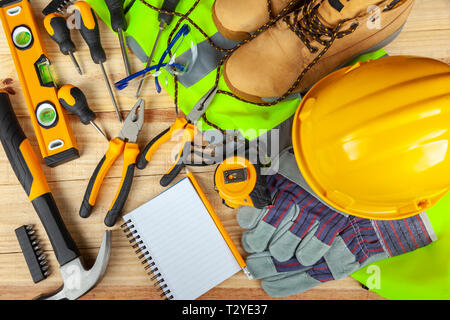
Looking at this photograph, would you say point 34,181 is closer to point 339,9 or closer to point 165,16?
point 165,16

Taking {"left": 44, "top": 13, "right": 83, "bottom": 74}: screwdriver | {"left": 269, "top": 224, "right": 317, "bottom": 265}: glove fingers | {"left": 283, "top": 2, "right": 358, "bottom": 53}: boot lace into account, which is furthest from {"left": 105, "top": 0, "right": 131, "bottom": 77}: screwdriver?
{"left": 269, "top": 224, "right": 317, "bottom": 265}: glove fingers

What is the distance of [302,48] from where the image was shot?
26.7 inches

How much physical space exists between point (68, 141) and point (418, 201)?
714mm

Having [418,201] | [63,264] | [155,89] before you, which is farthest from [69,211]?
[418,201]

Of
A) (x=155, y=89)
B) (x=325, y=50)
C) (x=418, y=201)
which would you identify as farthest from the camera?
(x=155, y=89)

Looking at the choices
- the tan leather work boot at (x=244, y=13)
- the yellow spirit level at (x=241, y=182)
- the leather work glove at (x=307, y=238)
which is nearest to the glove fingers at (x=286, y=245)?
the leather work glove at (x=307, y=238)

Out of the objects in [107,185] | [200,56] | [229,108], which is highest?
[200,56]

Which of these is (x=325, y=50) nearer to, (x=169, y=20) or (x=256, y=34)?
(x=256, y=34)

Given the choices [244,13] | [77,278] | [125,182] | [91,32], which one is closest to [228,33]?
[244,13]

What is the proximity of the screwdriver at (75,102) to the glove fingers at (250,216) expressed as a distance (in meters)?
0.40

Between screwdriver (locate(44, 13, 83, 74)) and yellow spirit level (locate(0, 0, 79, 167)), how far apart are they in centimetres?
5

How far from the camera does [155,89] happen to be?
0.76 meters

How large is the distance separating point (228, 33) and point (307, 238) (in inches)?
19.4

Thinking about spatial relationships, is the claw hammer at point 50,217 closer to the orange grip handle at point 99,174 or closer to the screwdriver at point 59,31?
the orange grip handle at point 99,174
